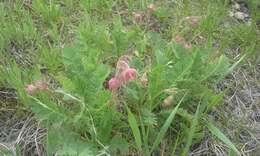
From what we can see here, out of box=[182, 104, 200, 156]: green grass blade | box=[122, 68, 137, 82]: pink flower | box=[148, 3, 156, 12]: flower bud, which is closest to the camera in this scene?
box=[122, 68, 137, 82]: pink flower

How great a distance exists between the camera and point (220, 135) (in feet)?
6.44

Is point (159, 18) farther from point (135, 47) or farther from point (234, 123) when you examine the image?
point (234, 123)

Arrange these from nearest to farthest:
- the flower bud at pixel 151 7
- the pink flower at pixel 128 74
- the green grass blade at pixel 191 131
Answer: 1. the pink flower at pixel 128 74
2. the green grass blade at pixel 191 131
3. the flower bud at pixel 151 7

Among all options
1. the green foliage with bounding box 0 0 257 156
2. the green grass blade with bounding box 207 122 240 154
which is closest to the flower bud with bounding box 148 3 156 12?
the green foliage with bounding box 0 0 257 156

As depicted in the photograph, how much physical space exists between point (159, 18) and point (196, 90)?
2.31 feet

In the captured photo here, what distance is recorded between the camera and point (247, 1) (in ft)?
9.48

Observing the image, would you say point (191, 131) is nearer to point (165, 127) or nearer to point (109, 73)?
point (165, 127)

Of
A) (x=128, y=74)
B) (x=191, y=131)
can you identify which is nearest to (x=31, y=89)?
(x=128, y=74)

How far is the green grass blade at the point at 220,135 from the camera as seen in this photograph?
193cm

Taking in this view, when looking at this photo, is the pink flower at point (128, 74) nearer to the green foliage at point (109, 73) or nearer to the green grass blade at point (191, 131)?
the green foliage at point (109, 73)

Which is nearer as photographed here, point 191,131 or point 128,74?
point 128,74

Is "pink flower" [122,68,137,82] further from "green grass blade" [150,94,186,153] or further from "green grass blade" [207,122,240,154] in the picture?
"green grass blade" [207,122,240,154]

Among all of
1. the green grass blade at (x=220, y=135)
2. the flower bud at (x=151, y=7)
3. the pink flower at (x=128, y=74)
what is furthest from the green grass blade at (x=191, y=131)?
the flower bud at (x=151, y=7)

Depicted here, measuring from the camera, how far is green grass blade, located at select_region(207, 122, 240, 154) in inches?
75.9
